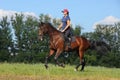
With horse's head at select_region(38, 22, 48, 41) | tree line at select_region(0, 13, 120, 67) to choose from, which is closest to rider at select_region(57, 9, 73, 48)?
horse's head at select_region(38, 22, 48, 41)

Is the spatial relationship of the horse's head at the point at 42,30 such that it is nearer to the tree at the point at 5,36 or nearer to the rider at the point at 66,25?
the rider at the point at 66,25

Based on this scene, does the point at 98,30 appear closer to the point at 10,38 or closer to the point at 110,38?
the point at 110,38

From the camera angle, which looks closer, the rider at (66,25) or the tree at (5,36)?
the rider at (66,25)

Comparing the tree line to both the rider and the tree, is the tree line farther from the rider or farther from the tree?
the rider

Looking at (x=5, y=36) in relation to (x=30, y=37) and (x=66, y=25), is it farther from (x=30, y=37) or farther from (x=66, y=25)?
(x=66, y=25)

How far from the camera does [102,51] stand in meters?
23.7

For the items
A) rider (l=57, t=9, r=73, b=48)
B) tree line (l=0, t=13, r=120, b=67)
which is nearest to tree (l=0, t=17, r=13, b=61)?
tree line (l=0, t=13, r=120, b=67)

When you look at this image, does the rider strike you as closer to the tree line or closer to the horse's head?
the horse's head

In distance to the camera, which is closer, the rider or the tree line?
the rider

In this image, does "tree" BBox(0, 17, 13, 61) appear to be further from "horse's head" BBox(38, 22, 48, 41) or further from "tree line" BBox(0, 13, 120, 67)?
"horse's head" BBox(38, 22, 48, 41)

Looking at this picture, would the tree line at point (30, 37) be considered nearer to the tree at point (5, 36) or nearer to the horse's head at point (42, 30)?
the tree at point (5, 36)

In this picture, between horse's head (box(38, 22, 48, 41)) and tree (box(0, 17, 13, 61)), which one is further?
tree (box(0, 17, 13, 61))

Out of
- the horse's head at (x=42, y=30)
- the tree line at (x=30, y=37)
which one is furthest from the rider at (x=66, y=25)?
the tree line at (x=30, y=37)

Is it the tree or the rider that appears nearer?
the rider
